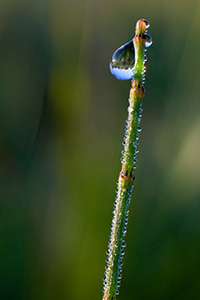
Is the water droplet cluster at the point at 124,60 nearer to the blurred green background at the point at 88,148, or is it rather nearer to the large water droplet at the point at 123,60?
the large water droplet at the point at 123,60

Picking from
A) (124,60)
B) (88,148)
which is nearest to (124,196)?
(124,60)

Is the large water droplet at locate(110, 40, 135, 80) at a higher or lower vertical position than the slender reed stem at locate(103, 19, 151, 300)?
higher

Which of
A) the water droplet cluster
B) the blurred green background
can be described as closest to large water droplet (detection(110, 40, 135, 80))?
the water droplet cluster

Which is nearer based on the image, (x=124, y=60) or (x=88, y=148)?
(x=124, y=60)

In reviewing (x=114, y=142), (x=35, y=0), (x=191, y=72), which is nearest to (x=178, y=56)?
(x=191, y=72)

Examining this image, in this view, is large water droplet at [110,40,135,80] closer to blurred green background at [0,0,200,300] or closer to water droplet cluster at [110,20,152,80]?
water droplet cluster at [110,20,152,80]

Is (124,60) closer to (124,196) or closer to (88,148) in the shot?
(124,196)

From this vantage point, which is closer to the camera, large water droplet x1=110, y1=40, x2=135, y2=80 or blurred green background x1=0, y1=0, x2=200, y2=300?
large water droplet x1=110, y1=40, x2=135, y2=80

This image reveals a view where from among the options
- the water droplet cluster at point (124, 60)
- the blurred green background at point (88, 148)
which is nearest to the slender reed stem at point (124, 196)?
the water droplet cluster at point (124, 60)
